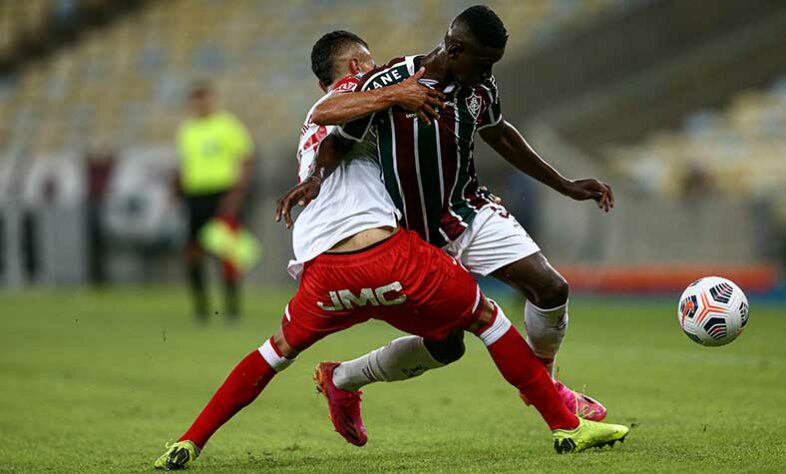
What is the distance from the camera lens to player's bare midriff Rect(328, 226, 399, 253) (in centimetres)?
475

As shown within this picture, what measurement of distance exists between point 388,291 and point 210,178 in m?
8.01

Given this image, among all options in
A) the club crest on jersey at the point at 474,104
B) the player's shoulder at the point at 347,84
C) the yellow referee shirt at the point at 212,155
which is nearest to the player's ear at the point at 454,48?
the club crest on jersey at the point at 474,104

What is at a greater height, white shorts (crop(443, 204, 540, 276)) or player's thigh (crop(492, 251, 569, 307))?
white shorts (crop(443, 204, 540, 276))

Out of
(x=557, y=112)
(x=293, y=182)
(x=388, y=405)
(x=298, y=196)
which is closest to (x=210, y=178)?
(x=293, y=182)

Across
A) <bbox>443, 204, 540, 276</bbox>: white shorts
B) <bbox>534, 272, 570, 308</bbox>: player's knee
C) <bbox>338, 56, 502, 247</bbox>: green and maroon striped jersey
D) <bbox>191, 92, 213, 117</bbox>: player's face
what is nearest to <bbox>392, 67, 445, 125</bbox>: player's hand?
<bbox>338, 56, 502, 247</bbox>: green and maroon striped jersey

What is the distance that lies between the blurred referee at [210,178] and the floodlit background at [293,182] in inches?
18.3

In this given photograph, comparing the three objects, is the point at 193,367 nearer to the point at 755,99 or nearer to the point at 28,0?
the point at 755,99

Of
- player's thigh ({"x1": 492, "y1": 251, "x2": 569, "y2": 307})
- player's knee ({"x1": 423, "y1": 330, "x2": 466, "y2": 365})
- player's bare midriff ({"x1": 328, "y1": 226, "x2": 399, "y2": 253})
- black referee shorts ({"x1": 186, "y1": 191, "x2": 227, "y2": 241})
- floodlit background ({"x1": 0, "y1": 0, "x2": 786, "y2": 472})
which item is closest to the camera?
player's bare midriff ({"x1": 328, "y1": 226, "x2": 399, "y2": 253})

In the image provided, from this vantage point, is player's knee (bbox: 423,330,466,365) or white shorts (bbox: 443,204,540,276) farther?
player's knee (bbox: 423,330,466,365)

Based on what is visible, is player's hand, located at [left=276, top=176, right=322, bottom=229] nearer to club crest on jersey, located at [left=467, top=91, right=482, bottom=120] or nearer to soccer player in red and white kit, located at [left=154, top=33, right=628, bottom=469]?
soccer player in red and white kit, located at [left=154, top=33, right=628, bottom=469]

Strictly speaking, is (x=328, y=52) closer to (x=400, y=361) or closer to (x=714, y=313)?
(x=400, y=361)

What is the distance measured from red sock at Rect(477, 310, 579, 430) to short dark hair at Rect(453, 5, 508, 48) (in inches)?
38.7

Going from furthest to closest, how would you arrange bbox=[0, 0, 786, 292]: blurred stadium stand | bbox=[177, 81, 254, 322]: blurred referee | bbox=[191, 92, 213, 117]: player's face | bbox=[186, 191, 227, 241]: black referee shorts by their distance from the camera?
bbox=[0, 0, 786, 292]: blurred stadium stand
bbox=[186, 191, 227, 241]: black referee shorts
bbox=[177, 81, 254, 322]: blurred referee
bbox=[191, 92, 213, 117]: player's face

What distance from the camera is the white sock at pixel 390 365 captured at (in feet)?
17.4
